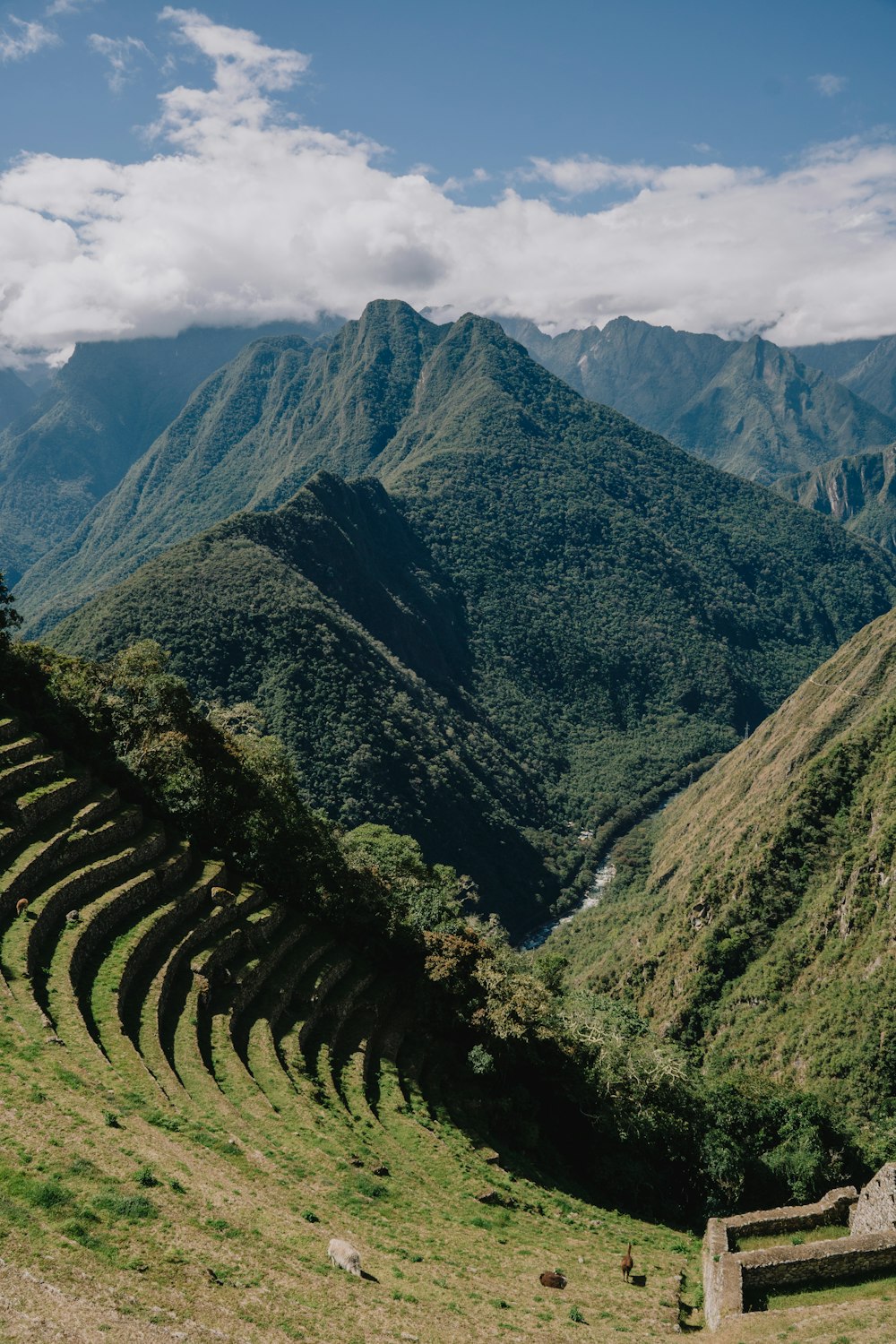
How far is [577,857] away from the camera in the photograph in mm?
169125

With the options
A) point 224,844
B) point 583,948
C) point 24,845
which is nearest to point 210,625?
point 583,948

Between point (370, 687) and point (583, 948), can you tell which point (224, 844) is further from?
point (370, 687)

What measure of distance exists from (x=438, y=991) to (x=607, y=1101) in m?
11.1

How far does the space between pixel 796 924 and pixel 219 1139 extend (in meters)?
79.7

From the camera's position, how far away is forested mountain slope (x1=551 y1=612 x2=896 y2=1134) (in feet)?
250

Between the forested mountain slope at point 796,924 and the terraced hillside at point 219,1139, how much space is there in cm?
2796

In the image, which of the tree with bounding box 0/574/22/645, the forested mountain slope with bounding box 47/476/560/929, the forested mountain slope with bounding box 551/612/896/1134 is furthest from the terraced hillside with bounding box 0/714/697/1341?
the forested mountain slope with bounding box 47/476/560/929

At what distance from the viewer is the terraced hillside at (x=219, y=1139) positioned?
2208cm

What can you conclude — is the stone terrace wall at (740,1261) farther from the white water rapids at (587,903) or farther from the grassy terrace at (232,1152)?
the white water rapids at (587,903)

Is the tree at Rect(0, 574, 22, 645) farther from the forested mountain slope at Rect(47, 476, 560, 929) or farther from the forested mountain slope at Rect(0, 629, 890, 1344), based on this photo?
the forested mountain slope at Rect(47, 476, 560, 929)

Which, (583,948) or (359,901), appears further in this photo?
(583,948)

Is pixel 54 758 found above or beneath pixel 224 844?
above

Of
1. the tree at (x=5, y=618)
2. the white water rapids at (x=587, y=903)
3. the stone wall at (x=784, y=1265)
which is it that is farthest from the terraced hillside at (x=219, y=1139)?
the white water rapids at (x=587, y=903)

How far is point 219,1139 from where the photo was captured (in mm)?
31094
